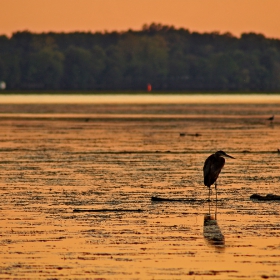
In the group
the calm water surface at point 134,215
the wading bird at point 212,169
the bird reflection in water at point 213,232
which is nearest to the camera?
the calm water surface at point 134,215

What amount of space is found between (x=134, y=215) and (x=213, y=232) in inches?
74.8

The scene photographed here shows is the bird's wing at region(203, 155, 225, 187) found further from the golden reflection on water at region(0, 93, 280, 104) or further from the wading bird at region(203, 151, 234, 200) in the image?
the golden reflection on water at region(0, 93, 280, 104)

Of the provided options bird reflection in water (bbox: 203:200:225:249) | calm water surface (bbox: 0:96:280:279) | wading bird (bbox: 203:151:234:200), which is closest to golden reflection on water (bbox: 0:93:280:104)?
calm water surface (bbox: 0:96:280:279)

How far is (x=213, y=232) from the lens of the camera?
45.3 ft

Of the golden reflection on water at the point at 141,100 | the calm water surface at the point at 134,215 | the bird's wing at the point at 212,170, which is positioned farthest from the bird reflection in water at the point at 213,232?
the golden reflection on water at the point at 141,100

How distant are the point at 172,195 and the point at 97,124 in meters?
30.0

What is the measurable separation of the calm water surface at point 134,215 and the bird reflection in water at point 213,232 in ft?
0.05

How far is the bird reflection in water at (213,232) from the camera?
12.9m

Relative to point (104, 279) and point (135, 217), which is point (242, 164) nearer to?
point (135, 217)

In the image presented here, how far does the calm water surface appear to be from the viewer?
11367 millimetres

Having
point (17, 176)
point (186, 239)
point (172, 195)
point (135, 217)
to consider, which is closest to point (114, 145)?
point (17, 176)

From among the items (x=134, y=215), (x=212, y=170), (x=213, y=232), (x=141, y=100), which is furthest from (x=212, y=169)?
(x=141, y=100)

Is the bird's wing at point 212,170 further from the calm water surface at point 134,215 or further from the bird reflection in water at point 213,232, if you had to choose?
the bird reflection in water at point 213,232

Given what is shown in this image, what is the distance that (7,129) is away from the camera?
141ft
